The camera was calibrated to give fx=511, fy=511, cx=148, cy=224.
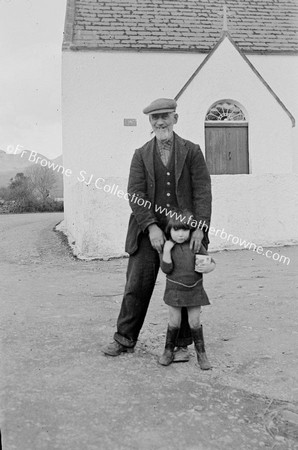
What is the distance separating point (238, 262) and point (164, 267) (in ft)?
18.4

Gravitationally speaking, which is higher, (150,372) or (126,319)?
(126,319)

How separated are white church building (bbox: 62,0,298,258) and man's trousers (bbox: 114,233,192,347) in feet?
28.8

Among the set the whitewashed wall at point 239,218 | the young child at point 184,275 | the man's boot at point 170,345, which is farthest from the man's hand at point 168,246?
the whitewashed wall at point 239,218

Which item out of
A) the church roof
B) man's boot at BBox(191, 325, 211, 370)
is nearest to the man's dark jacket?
man's boot at BBox(191, 325, 211, 370)

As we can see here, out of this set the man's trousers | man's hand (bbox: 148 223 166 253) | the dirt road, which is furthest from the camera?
the man's trousers

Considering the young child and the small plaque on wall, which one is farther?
the small plaque on wall

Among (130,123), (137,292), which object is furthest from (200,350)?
(130,123)

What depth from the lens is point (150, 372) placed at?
384 centimetres

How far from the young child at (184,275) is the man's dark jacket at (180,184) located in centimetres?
16

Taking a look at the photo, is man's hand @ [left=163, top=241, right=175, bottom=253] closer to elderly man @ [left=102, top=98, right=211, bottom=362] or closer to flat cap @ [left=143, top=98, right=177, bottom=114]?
elderly man @ [left=102, top=98, right=211, bottom=362]

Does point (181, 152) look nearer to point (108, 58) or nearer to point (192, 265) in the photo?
point (192, 265)

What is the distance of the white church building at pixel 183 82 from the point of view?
13906mm

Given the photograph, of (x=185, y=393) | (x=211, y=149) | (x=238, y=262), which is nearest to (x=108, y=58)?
(x=211, y=149)

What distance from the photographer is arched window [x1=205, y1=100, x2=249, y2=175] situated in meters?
14.3
